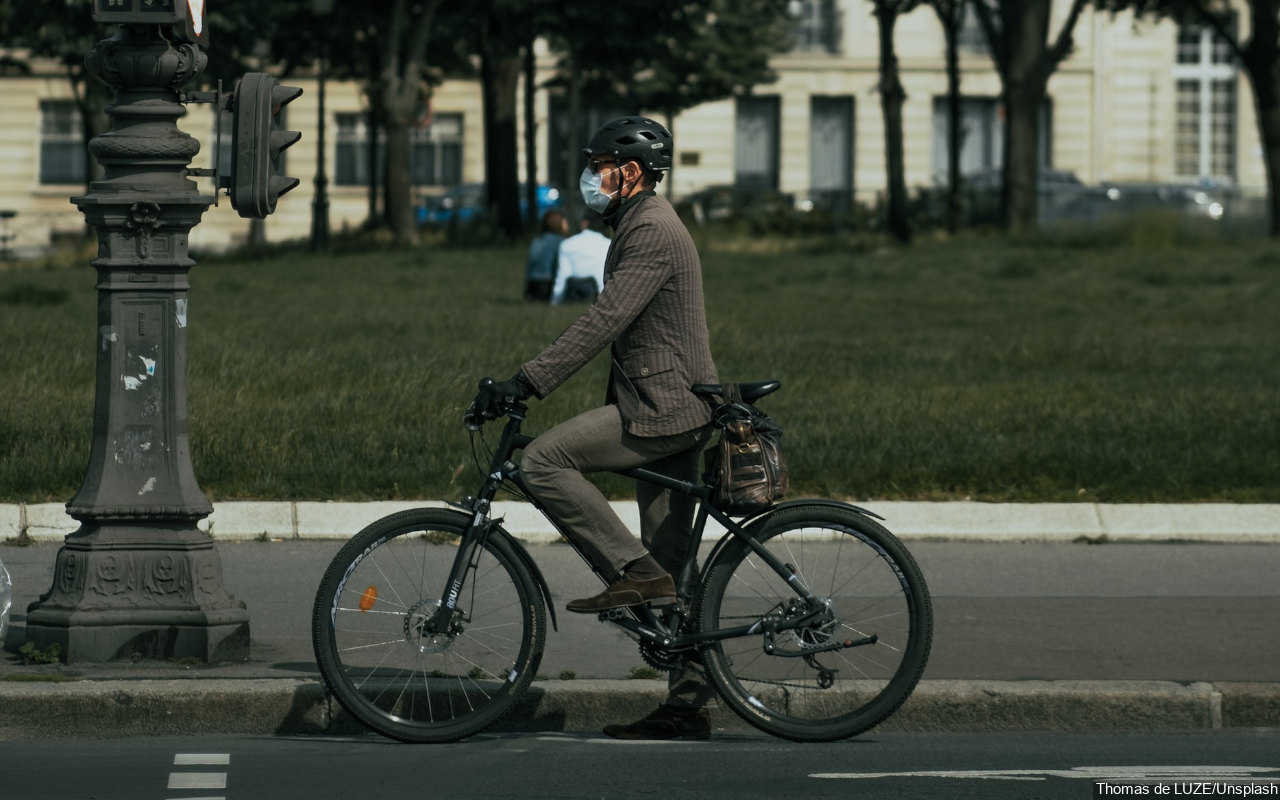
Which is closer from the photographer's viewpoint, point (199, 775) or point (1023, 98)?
point (199, 775)

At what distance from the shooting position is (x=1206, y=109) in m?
59.5

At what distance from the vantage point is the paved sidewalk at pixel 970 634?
622 centimetres

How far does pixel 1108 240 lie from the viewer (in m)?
30.0

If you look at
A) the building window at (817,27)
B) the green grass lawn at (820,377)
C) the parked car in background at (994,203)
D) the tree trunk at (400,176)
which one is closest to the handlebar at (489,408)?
the green grass lawn at (820,377)

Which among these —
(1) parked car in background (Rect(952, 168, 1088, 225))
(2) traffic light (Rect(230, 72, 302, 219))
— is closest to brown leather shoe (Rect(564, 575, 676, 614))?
(2) traffic light (Rect(230, 72, 302, 219))

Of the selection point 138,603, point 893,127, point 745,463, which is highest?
point 893,127

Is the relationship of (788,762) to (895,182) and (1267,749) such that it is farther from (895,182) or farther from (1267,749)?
(895,182)

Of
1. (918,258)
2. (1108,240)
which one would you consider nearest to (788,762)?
(918,258)

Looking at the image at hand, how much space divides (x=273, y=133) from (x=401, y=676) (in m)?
1.85

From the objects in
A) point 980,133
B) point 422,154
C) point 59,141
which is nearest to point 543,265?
point 422,154

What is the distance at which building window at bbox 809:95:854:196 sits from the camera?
60031 mm

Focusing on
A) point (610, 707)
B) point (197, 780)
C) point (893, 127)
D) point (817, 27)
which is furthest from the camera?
point (817, 27)

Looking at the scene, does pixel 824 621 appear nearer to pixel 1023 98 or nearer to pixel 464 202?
pixel 1023 98

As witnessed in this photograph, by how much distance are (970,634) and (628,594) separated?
1827 mm
